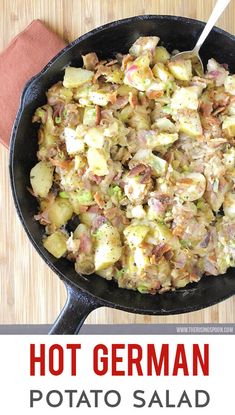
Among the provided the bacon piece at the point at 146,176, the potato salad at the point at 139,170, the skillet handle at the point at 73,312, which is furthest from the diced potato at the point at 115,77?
the skillet handle at the point at 73,312

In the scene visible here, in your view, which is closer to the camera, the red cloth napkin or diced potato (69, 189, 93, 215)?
diced potato (69, 189, 93, 215)

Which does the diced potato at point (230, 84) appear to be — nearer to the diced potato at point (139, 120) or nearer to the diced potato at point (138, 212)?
the diced potato at point (139, 120)

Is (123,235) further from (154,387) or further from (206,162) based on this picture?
(154,387)

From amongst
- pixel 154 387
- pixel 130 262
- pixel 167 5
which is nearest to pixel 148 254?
pixel 130 262

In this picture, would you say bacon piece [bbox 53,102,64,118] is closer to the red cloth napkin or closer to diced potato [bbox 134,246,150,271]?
the red cloth napkin

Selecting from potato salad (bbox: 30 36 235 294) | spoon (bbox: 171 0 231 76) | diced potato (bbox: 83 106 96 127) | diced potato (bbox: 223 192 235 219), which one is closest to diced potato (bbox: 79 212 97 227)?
potato salad (bbox: 30 36 235 294)

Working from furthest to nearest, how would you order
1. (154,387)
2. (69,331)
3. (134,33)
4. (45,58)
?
(154,387), (45,58), (134,33), (69,331)

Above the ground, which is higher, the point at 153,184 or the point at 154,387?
the point at 153,184
